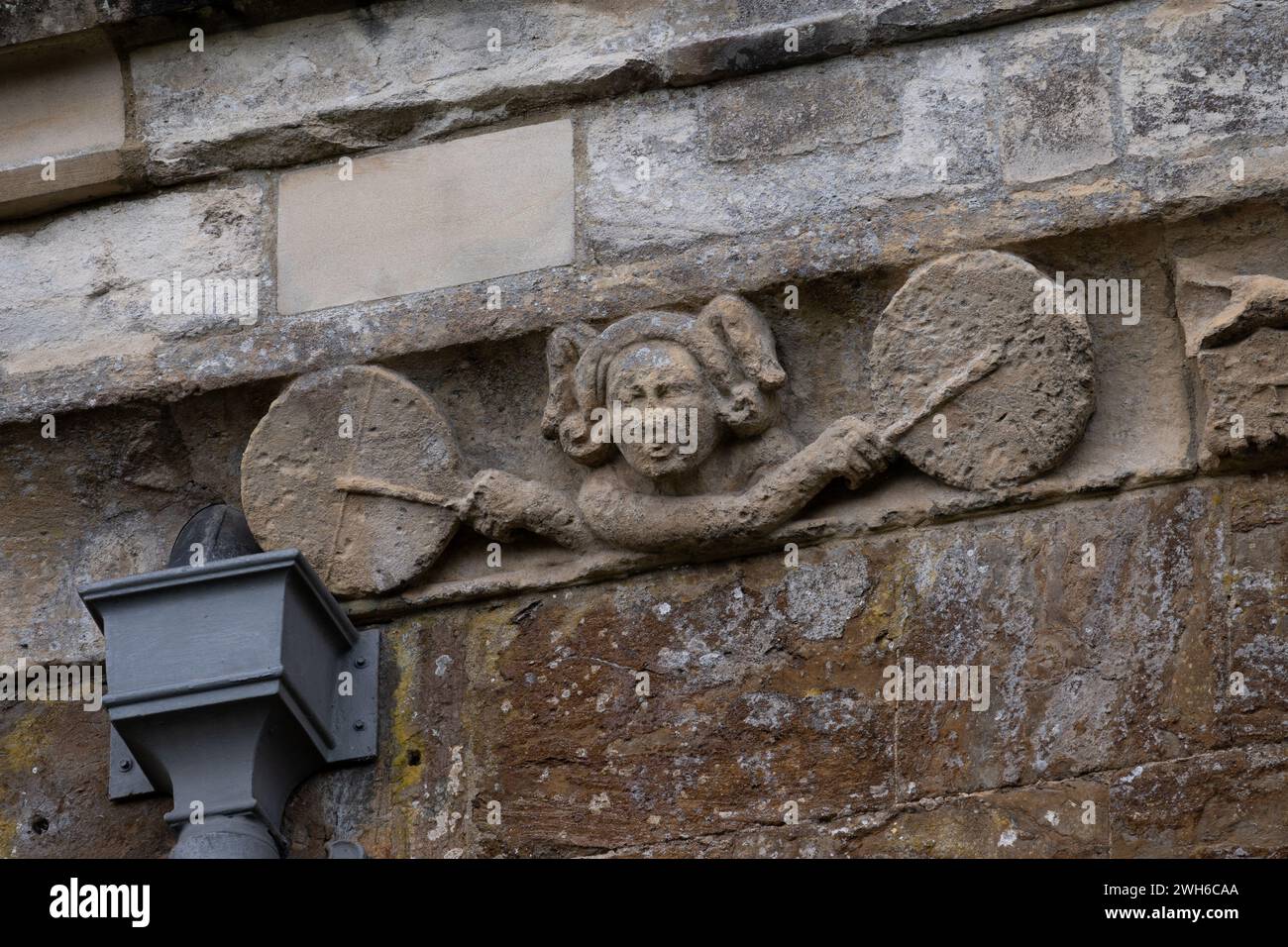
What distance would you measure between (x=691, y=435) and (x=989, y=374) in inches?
21.2

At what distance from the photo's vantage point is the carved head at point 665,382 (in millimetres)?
5109

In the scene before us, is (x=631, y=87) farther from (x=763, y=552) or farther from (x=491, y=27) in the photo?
(x=763, y=552)

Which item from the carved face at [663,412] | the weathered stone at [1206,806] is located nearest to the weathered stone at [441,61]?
the carved face at [663,412]

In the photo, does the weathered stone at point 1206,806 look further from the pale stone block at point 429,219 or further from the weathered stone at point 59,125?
the weathered stone at point 59,125

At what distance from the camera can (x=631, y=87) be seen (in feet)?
18.1

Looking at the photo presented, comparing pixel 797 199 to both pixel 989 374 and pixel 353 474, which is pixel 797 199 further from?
pixel 353 474

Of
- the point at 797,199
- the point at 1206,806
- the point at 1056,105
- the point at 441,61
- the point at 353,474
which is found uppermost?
the point at 441,61

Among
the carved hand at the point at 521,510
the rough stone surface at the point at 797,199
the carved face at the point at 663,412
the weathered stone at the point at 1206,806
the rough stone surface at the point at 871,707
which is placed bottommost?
the weathered stone at the point at 1206,806

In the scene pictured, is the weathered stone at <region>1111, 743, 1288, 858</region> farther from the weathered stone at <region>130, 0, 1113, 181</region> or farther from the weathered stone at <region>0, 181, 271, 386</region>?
the weathered stone at <region>0, 181, 271, 386</region>

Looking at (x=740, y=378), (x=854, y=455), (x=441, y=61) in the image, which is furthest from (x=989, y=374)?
(x=441, y=61)

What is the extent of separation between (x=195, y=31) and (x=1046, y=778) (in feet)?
7.85

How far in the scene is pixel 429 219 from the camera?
5.53 meters

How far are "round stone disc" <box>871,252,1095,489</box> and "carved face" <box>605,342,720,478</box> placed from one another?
0.32m

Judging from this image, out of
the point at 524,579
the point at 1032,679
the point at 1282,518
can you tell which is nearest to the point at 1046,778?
the point at 1032,679
